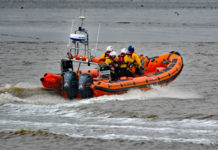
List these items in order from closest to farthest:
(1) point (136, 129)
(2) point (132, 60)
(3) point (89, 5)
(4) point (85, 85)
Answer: (1) point (136, 129) → (4) point (85, 85) → (2) point (132, 60) → (3) point (89, 5)

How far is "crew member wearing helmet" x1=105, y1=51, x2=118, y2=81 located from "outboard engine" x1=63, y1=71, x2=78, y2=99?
89cm

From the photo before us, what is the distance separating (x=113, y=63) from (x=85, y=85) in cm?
106

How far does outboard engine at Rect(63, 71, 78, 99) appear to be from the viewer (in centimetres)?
945

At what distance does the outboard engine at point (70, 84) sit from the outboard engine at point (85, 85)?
0.28 m

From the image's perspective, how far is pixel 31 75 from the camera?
1324 cm

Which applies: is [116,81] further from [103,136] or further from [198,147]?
[198,147]

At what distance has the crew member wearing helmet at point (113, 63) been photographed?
9818 mm

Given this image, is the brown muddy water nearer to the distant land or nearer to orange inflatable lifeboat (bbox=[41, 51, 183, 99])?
orange inflatable lifeboat (bbox=[41, 51, 183, 99])

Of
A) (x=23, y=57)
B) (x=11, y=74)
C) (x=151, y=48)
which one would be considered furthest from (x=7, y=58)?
(x=151, y=48)

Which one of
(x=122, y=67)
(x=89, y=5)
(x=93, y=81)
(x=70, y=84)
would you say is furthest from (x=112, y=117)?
(x=89, y=5)

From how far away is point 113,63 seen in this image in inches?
389

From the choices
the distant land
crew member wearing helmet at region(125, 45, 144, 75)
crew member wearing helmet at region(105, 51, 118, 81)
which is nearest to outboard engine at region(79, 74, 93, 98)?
crew member wearing helmet at region(105, 51, 118, 81)

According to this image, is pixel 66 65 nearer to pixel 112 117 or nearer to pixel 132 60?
pixel 132 60

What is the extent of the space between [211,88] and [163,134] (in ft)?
16.0
